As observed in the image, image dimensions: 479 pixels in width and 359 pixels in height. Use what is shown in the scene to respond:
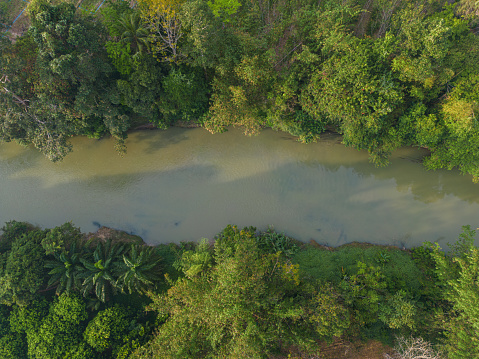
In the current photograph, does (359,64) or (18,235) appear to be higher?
(359,64)

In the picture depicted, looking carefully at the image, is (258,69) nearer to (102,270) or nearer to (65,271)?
(102,270)

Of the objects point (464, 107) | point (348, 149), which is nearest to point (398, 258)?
point (348, 149)

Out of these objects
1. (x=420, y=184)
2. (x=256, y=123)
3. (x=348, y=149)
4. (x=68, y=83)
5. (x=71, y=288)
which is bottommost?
(x=71, y=288)

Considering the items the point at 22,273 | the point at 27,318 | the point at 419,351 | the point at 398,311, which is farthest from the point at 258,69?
the point at 27,318

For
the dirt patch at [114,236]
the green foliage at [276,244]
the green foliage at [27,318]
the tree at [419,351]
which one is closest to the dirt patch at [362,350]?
the tree at [419,351]

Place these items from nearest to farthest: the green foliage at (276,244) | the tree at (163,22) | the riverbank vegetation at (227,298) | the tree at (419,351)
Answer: the riverbank vegetation at (227,298), the tree at (419,351), the tree at (163,22), the green foliage at (276,244)

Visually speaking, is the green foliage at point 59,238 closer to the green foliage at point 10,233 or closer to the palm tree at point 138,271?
the green foliage at point 10,233

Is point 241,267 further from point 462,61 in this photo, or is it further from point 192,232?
point 462,61
